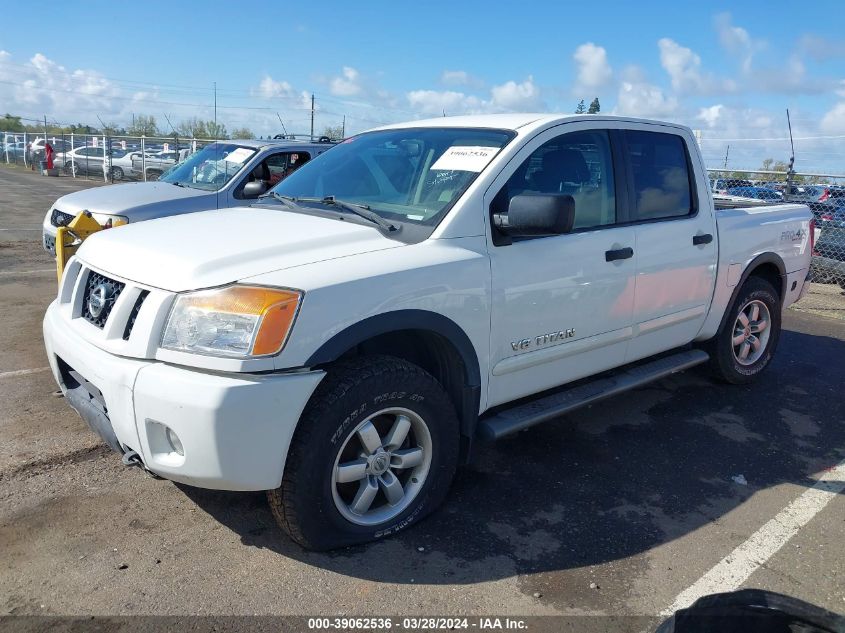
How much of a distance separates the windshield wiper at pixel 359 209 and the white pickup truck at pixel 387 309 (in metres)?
0.01

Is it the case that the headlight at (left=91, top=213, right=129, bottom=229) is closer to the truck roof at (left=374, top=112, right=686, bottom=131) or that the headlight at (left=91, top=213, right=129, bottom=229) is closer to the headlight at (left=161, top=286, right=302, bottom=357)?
the truck roof at (left=374, top=112, right=686, bottom=131)

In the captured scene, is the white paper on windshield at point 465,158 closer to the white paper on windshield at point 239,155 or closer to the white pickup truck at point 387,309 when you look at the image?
the white pickup truck at point 387,309

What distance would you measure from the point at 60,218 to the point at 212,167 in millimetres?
1833

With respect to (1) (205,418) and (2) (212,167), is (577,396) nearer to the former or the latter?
(1) (205,418)

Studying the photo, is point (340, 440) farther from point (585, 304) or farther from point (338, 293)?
point (585, 304)

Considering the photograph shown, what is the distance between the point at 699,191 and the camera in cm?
452

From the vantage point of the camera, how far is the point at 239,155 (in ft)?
26.4

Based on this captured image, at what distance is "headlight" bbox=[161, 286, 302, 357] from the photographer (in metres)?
2.47

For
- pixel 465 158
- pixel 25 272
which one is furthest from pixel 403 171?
pixel 25 272

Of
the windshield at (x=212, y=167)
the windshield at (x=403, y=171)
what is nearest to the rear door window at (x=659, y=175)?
the windshield at (x=403, y=171)

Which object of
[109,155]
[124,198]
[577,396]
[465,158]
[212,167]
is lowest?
[577,396]

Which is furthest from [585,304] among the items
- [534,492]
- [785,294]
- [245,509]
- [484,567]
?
[785,294]

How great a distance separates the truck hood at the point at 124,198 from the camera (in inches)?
276

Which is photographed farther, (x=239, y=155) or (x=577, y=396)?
(x=239, y=155)
